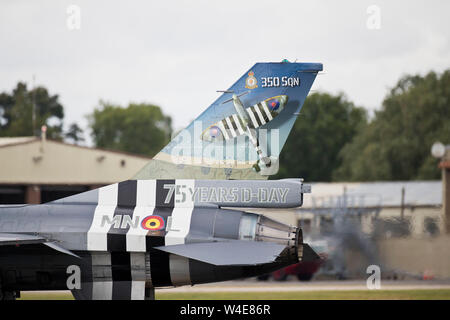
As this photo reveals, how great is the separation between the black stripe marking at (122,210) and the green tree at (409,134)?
46480mm

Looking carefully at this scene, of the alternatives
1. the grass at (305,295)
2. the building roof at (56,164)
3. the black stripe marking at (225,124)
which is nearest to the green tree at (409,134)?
the building roof at (56,164)

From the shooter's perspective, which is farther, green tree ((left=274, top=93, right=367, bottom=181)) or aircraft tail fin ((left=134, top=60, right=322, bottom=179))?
green tree ((left=274, top=93, right=367, bottom=181))

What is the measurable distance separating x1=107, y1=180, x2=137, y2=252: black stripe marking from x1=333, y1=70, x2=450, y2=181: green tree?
4648cm

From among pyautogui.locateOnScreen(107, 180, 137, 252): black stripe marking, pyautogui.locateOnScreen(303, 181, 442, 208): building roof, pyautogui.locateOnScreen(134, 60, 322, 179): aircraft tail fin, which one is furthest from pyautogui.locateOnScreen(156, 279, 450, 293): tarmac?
pyautogui.locateOnScreen(134, 60, 322, 179): aircraft tail fin

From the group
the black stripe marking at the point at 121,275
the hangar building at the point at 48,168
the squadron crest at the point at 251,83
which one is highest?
the squadron crest at the point at 251,83

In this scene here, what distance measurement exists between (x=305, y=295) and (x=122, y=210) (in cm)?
1018

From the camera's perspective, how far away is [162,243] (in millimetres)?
11781

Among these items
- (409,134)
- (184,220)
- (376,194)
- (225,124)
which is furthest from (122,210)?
(409,134)

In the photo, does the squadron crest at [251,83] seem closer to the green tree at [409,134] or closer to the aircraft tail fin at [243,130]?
the aircraft tail fin at [243,130]

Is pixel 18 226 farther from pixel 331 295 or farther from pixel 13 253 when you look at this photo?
pixel 331 295

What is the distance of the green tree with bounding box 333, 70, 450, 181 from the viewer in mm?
57594

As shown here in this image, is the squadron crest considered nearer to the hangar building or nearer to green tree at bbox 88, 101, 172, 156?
the hangar building

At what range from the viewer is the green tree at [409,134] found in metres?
57.6
